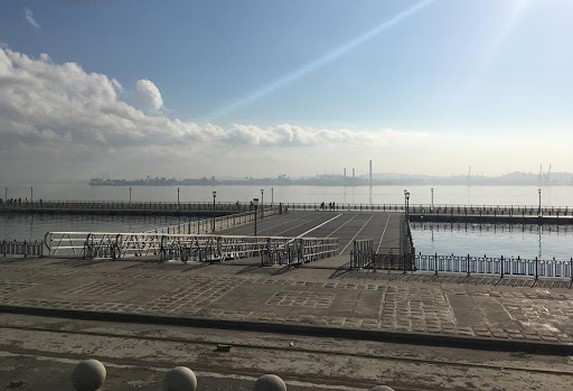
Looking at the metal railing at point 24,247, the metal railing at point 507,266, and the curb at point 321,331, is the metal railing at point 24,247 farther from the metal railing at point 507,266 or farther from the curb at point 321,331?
the metal railing at point 507,266

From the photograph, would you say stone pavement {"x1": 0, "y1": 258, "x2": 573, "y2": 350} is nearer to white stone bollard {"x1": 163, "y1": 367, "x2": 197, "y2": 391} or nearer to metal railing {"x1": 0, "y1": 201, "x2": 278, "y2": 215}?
white stone bollard {"x1": 163, "y1": 367, "x2": 197, "y2": 391}

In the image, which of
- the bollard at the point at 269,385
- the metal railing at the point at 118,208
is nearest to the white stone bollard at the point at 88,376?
the bollard at the point at 269,385

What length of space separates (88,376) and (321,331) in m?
5.00

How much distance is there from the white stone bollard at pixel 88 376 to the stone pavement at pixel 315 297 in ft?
13.9

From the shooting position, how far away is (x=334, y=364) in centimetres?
884

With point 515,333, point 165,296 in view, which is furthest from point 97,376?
point 515,333

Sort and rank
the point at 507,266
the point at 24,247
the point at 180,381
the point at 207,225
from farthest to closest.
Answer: the point at 207,225
the point at 507,266
the point at 24,247
the point at 180,381

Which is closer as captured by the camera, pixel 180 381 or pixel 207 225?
pixel 180 381

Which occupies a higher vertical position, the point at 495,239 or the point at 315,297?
the point at 315,297

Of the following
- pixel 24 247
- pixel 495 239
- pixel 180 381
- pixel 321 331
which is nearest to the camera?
pixel 180 381

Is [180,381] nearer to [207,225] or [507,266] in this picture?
[507,266]

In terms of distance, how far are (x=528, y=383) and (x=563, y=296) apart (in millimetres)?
6297

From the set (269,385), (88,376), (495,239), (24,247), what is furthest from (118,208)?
(269,385)

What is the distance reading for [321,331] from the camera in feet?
34.6
